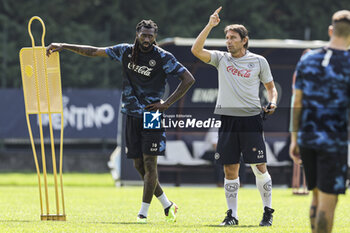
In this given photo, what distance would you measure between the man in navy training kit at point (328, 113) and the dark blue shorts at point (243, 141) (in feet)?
8.64

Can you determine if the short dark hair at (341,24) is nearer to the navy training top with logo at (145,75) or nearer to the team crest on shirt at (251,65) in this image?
the team crest on shirt at (251,65)

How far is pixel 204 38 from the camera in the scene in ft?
27.9

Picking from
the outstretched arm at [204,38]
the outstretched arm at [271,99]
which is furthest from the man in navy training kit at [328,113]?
the outstretched arm at [204,38]

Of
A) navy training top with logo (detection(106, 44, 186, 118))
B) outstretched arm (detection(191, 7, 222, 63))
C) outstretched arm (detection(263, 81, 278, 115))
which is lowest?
outstretched arm (detection(263, 81, 278, 115))

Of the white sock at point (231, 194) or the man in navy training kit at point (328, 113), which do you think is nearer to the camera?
the man in navy training kit at point (328, 113)

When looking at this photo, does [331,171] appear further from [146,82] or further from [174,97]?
[146,82]

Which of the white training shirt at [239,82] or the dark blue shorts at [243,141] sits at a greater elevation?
the white training shirt at [239,82]

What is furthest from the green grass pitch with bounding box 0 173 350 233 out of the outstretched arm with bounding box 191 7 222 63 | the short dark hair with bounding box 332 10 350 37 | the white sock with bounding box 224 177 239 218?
the short dark hair with bounding box 332 10 350 37

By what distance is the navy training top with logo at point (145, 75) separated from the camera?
28.4 feet

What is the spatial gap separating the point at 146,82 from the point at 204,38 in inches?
29.9

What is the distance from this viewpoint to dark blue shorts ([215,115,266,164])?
869 centimetres

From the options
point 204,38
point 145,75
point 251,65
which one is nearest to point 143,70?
point 145,75

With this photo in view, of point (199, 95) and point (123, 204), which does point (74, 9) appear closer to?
point (199, 95)

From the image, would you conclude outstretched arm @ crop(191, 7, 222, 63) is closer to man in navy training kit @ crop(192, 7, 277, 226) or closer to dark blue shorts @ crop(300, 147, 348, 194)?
man in navy training kit @ crop(192, 7, 277, 226)
